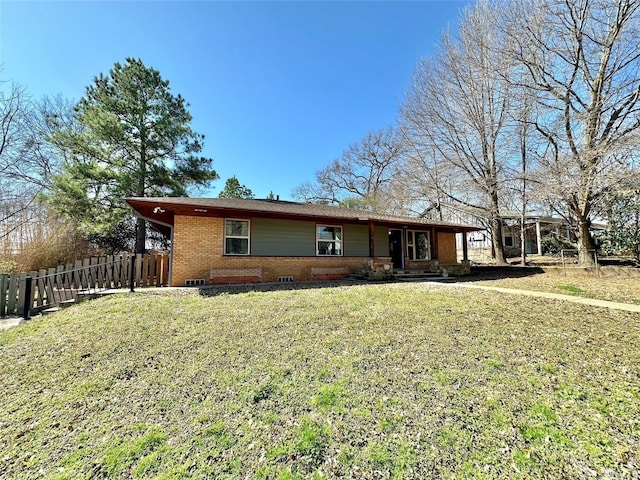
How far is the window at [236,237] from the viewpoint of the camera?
10.0 metres

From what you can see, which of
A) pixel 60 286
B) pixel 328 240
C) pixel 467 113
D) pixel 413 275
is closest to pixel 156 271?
pixel 60 286

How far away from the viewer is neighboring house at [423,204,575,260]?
62.5 feet

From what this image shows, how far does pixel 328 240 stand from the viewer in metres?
12.0

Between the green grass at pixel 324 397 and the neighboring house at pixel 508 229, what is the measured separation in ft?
49.3

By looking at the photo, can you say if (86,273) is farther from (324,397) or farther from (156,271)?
(324,397)

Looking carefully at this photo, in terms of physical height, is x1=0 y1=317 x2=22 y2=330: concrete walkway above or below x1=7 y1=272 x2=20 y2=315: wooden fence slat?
below

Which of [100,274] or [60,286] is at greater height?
[100,274]

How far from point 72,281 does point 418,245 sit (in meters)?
14.1

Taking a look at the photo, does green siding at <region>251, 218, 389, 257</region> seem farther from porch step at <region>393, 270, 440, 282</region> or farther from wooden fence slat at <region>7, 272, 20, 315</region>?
wooden fence slat at <region>7, 272, 20, 315</region>

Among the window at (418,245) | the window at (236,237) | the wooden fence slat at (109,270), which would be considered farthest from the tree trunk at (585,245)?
the wooden fence slat at (109,270)

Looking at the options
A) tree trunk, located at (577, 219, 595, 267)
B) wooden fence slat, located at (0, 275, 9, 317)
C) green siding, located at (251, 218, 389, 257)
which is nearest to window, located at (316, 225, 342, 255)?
green siding, located at (251, 218, 389, 257)

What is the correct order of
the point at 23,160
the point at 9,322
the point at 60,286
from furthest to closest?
the point at 23,160 < the point at 60,286 < the point at 9,322

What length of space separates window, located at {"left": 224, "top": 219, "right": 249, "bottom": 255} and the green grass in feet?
15.8

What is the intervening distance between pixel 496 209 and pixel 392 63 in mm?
10603
